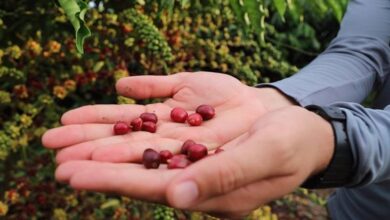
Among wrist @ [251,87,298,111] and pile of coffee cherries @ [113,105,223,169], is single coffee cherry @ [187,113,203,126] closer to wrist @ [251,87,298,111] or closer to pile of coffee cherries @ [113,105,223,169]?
pile of coffee cherries @ [113,105,223,169]

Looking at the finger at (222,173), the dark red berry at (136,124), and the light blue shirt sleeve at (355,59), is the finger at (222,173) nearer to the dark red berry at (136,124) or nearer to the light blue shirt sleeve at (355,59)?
the dark red berry at (136,124)

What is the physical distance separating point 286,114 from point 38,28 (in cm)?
110

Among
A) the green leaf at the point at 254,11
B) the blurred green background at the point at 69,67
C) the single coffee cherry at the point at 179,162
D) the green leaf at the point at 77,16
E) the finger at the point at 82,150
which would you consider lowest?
the blurred green background at the point at 69,67

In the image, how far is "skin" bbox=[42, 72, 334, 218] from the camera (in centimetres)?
77

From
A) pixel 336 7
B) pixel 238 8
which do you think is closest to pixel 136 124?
pixel 238 8

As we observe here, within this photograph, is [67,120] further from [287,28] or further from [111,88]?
[287,28]

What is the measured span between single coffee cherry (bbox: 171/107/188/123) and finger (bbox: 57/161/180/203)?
34 centimetres

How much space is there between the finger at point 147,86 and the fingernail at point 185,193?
0.52 metres

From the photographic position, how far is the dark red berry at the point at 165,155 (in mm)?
973

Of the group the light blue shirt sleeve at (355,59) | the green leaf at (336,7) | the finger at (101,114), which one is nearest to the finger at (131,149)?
the finger at (101,114)

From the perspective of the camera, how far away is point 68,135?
1030 millimetres

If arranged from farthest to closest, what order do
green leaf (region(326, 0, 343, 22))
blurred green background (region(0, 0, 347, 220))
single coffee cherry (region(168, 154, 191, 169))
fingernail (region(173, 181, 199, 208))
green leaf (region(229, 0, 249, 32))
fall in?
blurred green background (region(0, 0, 347, 220)) < green leaf (region(326, 0, 343, 22)) < green leaf (region(229, 0, 249, 32)) < single coffee cherry (region(168, 154, 191, 169)) < fingernail (region(173, 181, 199, 208))

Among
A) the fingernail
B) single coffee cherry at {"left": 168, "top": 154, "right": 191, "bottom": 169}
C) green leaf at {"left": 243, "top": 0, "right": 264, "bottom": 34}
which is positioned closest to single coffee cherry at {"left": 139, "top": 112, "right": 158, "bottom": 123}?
single coffee cherry at {"left": 168, "top": 154, "right": 191, "bottom": 169}

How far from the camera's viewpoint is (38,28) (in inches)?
69.2
